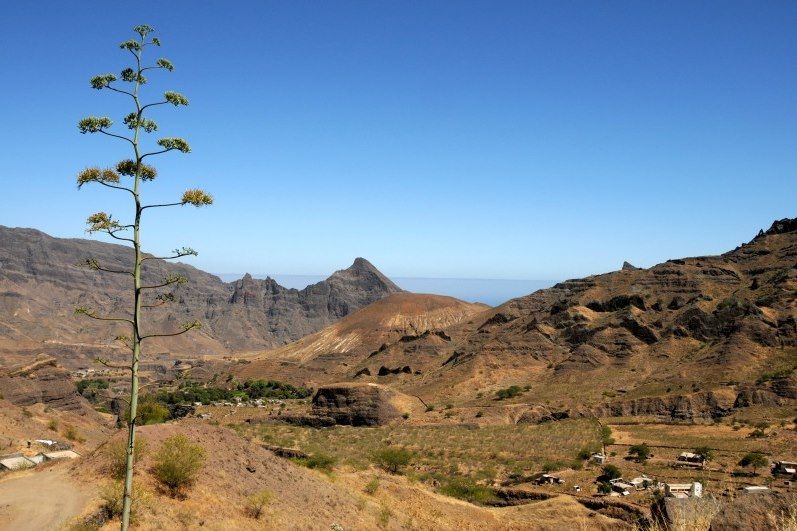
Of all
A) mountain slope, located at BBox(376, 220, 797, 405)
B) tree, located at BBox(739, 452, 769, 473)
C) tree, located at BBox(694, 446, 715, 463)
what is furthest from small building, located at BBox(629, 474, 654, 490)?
mountain slope, located at BBox(376, 220, 797, 405)

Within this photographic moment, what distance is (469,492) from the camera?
93.0ft

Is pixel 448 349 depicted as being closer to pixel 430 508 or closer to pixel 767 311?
pixel 767 311

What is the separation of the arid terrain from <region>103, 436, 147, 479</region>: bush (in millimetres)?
221

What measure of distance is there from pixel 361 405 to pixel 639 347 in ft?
103

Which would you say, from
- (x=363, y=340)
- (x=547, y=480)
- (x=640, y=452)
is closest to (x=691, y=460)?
(x=640, y=452)

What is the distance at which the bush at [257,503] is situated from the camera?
16.9 meters

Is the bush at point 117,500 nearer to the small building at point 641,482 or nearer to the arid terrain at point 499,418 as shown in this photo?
the arid terrain at point 499,418

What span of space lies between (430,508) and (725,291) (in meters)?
61.5

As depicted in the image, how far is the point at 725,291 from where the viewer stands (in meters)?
71.6

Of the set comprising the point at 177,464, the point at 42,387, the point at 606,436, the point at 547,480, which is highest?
the point at 177,464

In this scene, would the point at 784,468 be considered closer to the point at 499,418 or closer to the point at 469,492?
the point at 469,492

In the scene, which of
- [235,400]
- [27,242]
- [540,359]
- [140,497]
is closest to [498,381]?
[540,359]

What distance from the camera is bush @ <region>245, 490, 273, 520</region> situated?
16859 mm

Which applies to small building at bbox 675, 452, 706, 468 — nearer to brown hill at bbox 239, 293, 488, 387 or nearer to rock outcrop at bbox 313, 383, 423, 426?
rock outcrop at bbox 313, 383, 423, 426
